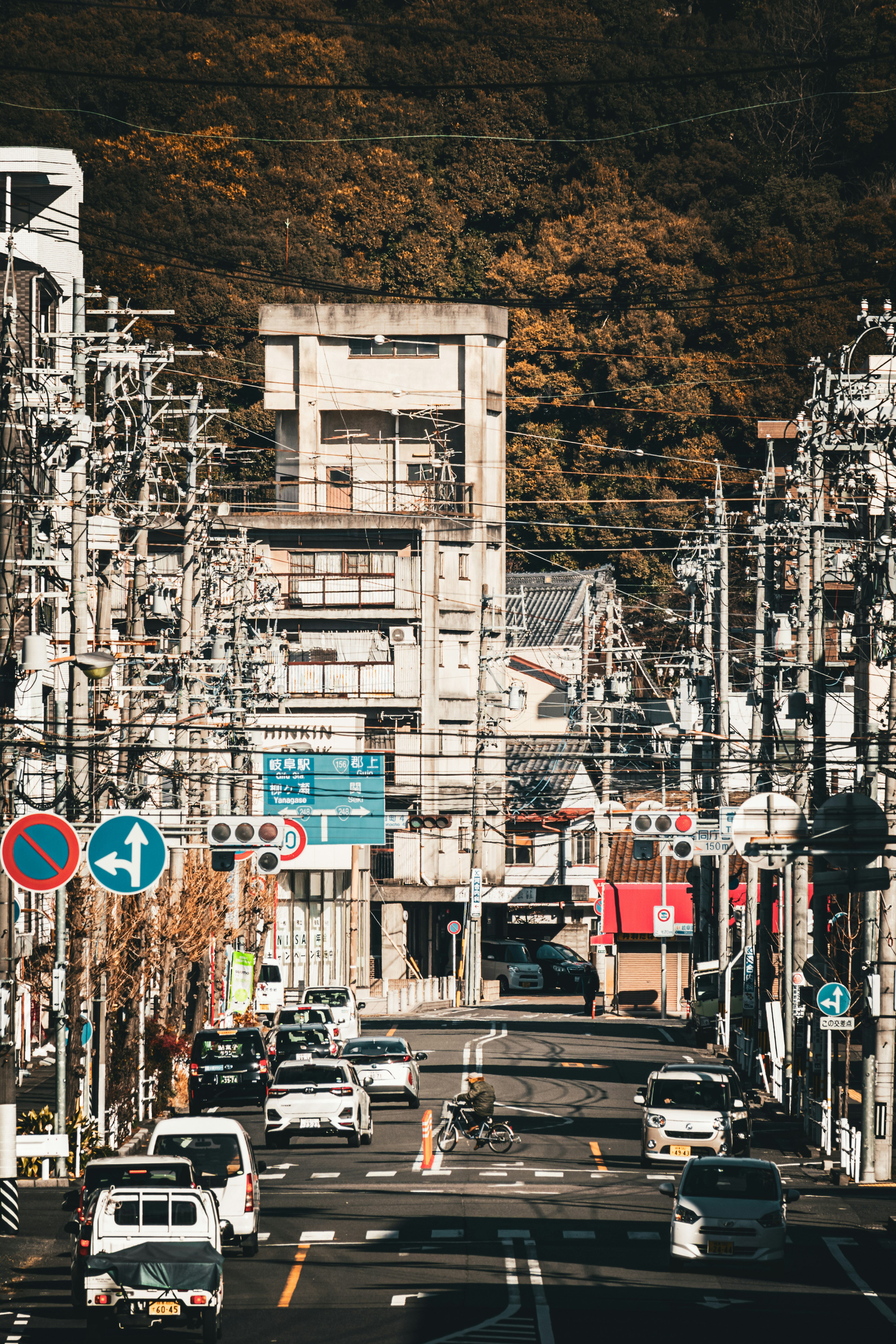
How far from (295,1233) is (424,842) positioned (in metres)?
53.7

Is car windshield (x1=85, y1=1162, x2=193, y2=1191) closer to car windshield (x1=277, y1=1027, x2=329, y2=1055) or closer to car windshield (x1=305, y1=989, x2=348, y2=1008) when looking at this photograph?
car windshield (x1=277, y1=1027, x2=329, y2=1055)

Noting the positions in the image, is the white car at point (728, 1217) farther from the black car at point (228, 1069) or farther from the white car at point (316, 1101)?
the black car at point (228, 1069)

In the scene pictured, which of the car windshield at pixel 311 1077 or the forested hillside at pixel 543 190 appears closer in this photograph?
Answer: the car windshield at pixel 311 1077

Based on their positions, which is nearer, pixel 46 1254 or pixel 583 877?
pixel 46 1254

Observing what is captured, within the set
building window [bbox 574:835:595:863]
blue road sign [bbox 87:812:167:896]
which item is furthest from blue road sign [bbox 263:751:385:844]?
building window [bbox 574:835:595:863]

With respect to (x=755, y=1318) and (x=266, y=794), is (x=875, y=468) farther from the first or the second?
(x=266, y=794)

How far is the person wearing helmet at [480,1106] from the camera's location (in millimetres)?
31828

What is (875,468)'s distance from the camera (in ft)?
108

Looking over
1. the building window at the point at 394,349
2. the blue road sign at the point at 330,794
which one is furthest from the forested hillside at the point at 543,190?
the blue road sign at the point at 330,794

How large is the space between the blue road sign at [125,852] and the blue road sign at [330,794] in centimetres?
2348

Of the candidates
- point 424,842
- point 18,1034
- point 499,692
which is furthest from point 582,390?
point 18,1034

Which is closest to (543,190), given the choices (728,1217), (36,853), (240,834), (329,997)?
(329,997)

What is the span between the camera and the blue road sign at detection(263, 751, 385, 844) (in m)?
50.1

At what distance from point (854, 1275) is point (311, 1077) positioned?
13.6 metres
